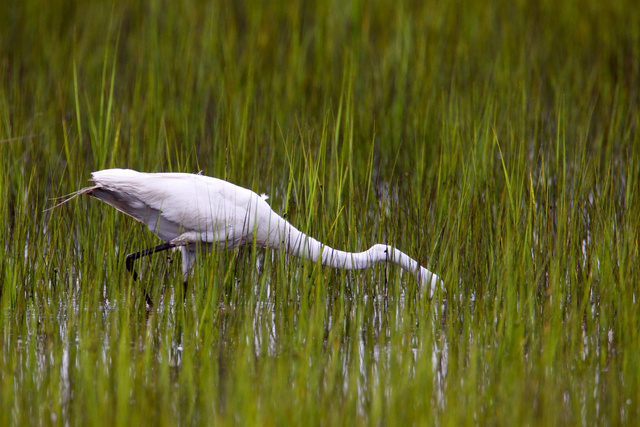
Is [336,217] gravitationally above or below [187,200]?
below

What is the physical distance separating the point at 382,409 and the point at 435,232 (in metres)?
1.64

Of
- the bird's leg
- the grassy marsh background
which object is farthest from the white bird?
the grassy marsh background

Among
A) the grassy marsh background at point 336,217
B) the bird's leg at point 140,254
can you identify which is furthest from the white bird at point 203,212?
the grassy marsh background at point 336,217

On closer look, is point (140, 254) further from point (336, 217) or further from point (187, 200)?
point (336, 217)

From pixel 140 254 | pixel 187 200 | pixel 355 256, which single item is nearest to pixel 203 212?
pixel 187 200

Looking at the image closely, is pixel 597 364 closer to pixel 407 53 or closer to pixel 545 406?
pixel 545 406

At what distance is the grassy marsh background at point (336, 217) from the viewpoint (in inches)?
104

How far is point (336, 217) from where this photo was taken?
12.3 feet

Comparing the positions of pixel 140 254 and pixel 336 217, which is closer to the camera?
pixel 336 217

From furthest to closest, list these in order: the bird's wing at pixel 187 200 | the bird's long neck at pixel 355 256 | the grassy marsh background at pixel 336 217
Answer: the bird's wing at pixel 187 200
the bird's long neck at pixel 355 256
the grassy marsh background at pixel 336 217

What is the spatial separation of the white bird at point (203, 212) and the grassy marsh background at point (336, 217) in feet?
0.39

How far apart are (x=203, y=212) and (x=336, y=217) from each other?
0.68 meters

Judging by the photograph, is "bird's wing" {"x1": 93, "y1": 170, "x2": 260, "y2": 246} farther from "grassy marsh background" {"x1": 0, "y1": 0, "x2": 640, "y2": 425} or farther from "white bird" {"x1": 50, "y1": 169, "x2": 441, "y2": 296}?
"grassy marsh background" {"x1": 0, "y1": 0, "x2": 640, "y2": 425}

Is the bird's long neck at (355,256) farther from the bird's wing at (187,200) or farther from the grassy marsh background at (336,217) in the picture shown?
the bird's wing at (187,200)
